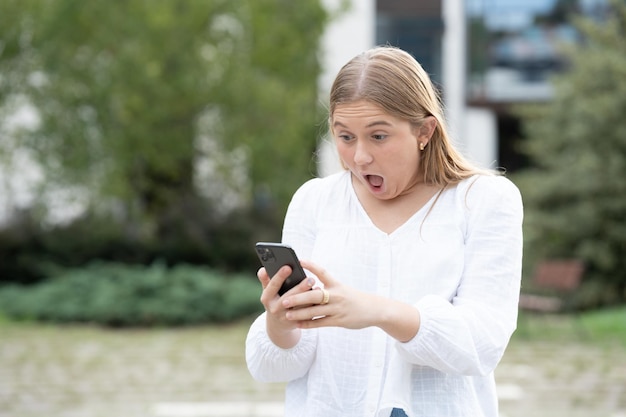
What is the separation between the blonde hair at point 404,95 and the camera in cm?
214

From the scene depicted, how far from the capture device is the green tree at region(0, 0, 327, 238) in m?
15.4

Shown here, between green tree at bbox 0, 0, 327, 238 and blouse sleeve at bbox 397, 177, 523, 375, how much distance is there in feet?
44.2

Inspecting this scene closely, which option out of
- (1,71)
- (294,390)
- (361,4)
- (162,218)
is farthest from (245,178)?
(294,390)

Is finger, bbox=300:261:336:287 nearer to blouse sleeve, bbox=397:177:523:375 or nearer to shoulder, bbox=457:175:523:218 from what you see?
blouse sleeve, bbox=397:177:523:375

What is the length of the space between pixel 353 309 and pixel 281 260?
18 cm

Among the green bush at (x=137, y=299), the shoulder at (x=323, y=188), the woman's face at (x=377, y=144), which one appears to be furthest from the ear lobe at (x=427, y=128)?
the green bush at (x=137, y=299)

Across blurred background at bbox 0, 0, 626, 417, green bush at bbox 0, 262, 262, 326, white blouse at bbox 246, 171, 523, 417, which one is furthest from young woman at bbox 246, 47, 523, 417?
green bush at bbox 0, 262, 262, 326

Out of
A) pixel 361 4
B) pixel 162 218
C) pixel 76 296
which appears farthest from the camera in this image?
pixel 361 4

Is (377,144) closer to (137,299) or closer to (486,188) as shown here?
(486,188)

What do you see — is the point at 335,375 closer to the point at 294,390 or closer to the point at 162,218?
the point at 294,390

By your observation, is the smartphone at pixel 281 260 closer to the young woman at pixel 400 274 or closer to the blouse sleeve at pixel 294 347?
the young woman at pixel 400 274

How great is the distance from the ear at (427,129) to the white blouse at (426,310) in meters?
0.13

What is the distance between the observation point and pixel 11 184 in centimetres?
1627

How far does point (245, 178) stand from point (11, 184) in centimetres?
386
